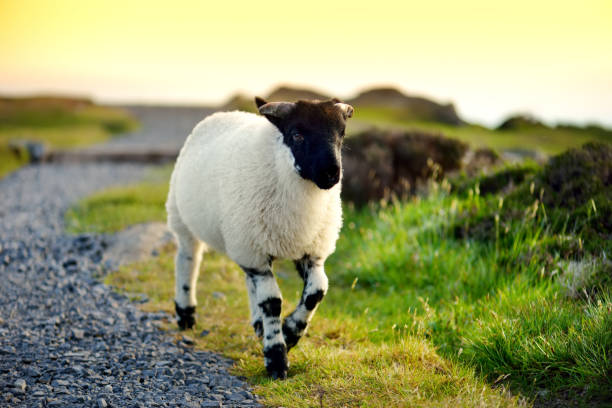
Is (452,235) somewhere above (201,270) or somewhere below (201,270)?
above

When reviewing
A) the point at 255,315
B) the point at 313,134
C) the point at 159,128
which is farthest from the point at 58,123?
the point at 313,134

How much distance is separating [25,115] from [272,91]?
21702mm

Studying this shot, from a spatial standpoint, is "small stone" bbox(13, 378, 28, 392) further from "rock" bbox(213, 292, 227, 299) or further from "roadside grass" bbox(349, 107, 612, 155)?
"roadside grass" bbox(349, 107, 612, 155)

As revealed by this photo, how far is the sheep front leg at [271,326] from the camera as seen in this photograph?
5.18 metres

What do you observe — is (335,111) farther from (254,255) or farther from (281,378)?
(281,378)

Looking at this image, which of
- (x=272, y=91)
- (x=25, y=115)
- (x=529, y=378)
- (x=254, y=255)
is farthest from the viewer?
(x=25, y=115)

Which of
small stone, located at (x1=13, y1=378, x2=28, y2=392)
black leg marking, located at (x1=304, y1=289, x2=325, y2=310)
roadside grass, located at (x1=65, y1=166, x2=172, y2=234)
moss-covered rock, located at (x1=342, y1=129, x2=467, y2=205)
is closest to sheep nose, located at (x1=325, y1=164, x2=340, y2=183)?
black leg marking, located at (x1=304, y1=289, x2=325, y2=310)

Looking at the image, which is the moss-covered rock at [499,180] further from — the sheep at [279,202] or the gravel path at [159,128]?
the gravel path at [159,128]

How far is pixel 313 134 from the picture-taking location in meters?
4.74

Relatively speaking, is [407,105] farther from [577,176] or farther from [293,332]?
[293,332]

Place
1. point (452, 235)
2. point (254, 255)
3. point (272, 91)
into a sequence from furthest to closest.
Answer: point (272, 91) → point (452, 235) → point (254, 255)

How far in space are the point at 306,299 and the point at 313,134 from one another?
1652 millimetres

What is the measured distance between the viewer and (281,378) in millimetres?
5125

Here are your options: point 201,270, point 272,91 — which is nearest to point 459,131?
point 272,91
